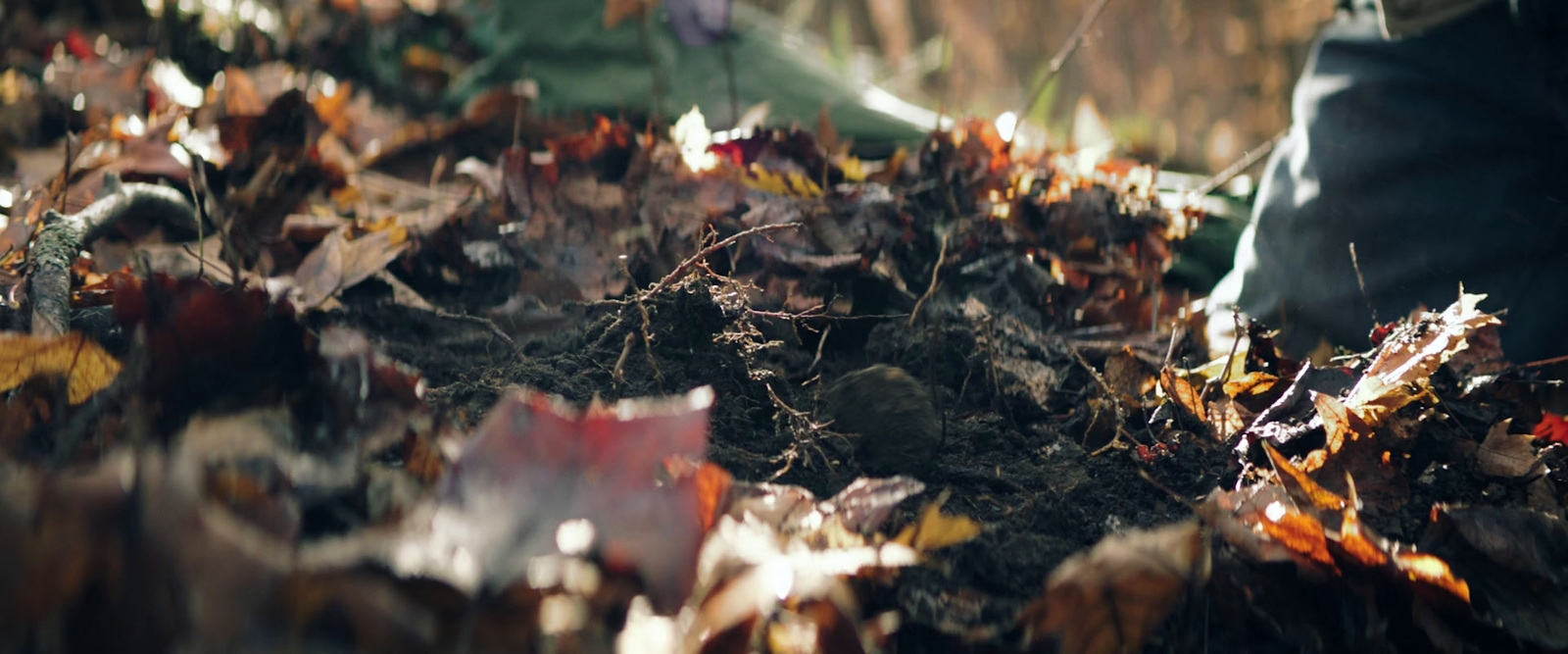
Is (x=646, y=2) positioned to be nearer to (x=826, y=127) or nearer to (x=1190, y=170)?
(x=826, y=127)

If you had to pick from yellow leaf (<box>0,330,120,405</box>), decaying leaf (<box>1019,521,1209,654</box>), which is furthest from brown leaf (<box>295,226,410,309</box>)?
decaying leaf (<box>1019,521,1209,654</box>)

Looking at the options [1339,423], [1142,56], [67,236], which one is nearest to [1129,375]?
[1339,423]

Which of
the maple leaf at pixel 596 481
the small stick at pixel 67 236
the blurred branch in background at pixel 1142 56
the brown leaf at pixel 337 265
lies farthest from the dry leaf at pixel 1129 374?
the blurred branch in background at pixel 1142 56

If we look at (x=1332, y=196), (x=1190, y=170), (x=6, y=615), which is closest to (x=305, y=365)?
(x=6, y=615)

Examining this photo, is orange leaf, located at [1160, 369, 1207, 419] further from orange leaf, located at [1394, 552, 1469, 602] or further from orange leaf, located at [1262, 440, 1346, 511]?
orange leaf, located at [1394, 552, 1469, 602]

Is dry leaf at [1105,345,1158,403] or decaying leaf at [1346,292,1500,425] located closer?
decaying leaf at [1346,292,1500,425]
